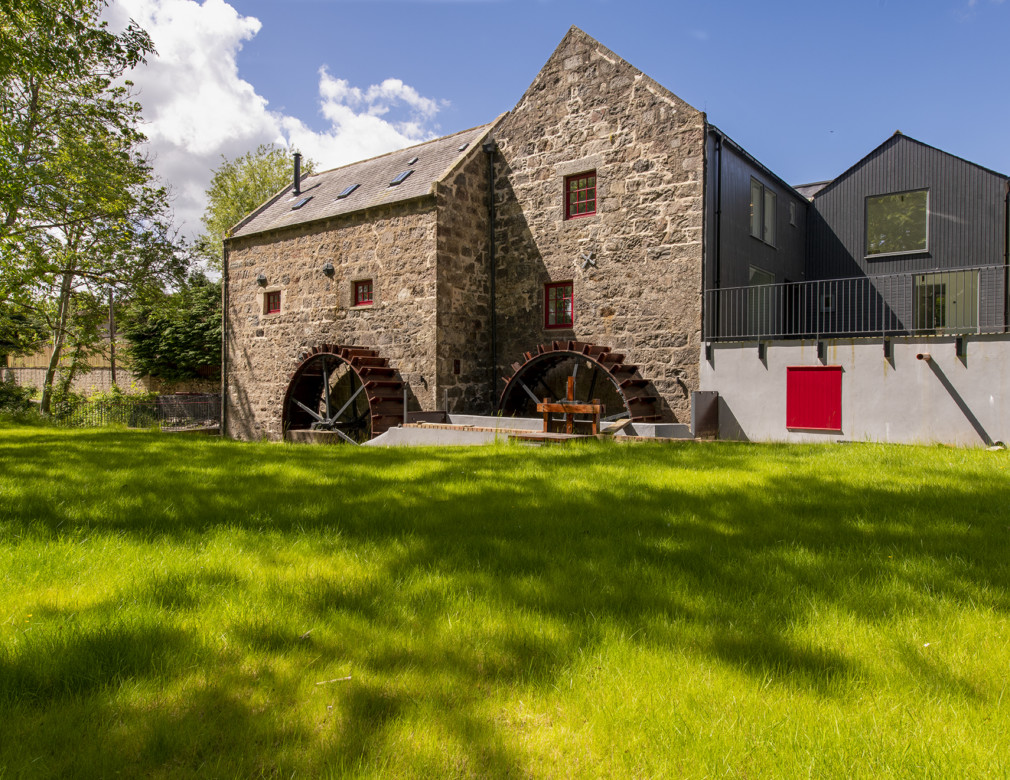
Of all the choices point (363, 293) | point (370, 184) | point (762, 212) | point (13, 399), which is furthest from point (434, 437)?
point (13, 399)

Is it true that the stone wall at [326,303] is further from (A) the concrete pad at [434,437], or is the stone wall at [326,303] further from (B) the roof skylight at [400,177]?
(A) the concrete pad at [434,437]

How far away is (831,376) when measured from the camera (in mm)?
11797

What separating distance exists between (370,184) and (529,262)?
605cm

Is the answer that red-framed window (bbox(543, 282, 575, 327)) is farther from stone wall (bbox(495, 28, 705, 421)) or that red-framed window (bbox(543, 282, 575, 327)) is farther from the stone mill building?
stone wall (bbox(495, 28, 705, 421))

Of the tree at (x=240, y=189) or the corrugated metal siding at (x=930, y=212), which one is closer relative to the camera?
the corrugated metal siding at (x=930, y=212)

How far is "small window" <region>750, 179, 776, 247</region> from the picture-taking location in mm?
14836

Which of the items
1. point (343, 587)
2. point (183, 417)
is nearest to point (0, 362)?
point (183, 417)

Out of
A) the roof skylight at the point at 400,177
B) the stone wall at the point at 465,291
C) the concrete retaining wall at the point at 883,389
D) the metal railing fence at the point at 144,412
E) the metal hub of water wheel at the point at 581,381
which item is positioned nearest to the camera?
the concrete retaining wall at the point at 883,389

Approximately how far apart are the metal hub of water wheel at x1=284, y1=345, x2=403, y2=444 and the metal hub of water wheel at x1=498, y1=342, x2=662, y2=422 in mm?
2765

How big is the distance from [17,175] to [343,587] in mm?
12863

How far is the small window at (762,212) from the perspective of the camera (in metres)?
14.8

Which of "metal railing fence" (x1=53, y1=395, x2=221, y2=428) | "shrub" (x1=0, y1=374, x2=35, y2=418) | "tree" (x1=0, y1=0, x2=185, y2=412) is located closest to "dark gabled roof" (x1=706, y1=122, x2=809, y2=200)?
"tree" (x1=0, y1=0, x2=185, y2=412)

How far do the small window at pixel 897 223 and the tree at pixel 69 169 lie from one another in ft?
59.0

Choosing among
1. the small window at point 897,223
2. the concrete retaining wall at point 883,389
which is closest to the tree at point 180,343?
the concrete retaining wall at point 883,389
